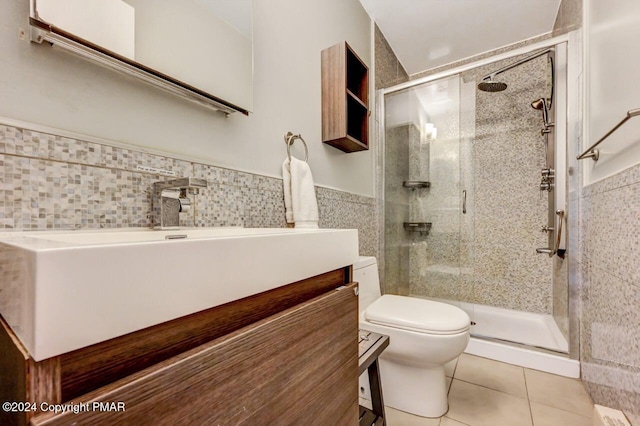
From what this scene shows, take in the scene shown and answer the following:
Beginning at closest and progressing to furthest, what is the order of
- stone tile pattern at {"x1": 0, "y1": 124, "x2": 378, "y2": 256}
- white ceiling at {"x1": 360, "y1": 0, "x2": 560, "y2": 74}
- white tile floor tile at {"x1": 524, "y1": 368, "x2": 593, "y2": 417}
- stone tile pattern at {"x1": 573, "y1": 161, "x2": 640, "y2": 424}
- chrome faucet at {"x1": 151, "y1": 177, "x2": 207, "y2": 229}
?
1. stone tile pattern at {"x1": 0, "y1": 124, "x2": 378, "y2": 256}
2. chrome faucet at {"x1": 151, "y1": 177, "x2": 207, "y2": 229}
3. stone tile pattern at {"x1": 573, "y1": 161, "x2": 640, "y2": 424}
4. white tile floor tile at {"x1": 524, "y1": 368, "x2": 593, "y2": 417}
5. white ceiling at {"x1": 360, "y1": 0, "x2": 560, "y2": 74}

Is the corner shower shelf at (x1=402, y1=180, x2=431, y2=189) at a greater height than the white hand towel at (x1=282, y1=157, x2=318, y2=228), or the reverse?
the corner shower shelf at (x1=402, y1=180, x2=431, y2=189)

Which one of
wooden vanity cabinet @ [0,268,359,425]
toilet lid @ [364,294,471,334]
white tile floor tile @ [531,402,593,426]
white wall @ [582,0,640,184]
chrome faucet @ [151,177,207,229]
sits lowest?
white tile floor tile @ [531,402,593,426]

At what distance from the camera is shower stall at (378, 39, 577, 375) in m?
2.08

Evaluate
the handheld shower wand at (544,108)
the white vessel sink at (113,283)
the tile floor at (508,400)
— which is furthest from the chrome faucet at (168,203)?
the handheld shower wand at (544,108)

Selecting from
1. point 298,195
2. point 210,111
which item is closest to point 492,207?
point 298,195

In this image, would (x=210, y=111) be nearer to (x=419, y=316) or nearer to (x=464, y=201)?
(x=419, y=316)

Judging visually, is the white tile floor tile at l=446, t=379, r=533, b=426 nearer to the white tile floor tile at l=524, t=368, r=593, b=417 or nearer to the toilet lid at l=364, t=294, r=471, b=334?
the white tile floor tile at l=524, t=368, r=593, b=417

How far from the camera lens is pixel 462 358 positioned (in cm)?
177

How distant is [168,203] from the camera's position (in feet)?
2.41

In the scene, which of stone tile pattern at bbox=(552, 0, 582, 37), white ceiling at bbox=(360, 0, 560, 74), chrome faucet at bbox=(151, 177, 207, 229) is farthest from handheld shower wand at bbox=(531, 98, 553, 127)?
chrome faucet at bbox=(151, 177, 207, 229)

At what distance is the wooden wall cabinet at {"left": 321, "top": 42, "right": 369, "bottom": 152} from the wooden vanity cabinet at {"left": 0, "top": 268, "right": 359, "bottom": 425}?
1.02 meters

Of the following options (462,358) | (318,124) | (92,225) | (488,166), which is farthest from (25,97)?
(488,166)

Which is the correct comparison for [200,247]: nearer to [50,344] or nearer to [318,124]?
[50,344]

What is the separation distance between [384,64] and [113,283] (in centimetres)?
244
